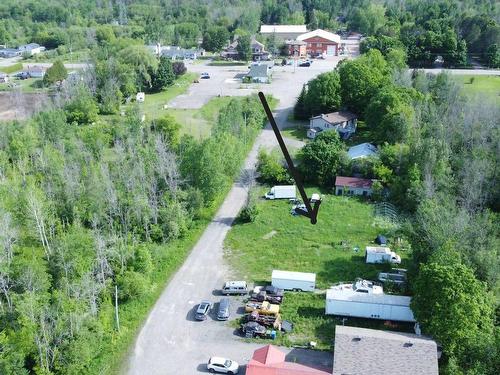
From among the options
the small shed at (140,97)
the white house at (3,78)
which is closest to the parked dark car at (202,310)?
the small shed at (140,97)

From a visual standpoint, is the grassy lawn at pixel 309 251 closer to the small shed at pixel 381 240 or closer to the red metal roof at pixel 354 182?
the small shed at pixel 381 240

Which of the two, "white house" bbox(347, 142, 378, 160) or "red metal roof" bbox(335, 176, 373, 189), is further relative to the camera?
"white house" bbox(347, 142, 378, 160)

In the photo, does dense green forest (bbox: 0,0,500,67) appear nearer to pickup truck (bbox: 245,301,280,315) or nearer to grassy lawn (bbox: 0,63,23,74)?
grassy lawn (bbox: 0,63,23,74)

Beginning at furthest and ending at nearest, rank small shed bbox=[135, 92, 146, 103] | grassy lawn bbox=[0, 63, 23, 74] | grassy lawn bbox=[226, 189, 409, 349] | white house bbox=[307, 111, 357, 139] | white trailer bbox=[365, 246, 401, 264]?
grassy lawn bbox=[0, 63, 23, 74], small shed bbox=[135, 92, 146, 103], white house bbox=[307, 111, 357, 139], white trailer bbox=[365, 246, 401, 264], grassy lawn bbox=[226, 189, 409, 349]

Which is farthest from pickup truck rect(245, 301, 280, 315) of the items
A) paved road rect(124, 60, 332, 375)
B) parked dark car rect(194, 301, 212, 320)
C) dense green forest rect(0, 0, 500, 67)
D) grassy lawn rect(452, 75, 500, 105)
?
dense green forest rect(0, 0, 500, 67)

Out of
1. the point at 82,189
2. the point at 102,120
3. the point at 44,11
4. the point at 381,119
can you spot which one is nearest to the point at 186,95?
the point at 102,120

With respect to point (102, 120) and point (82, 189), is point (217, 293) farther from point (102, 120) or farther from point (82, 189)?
point (102, 120)

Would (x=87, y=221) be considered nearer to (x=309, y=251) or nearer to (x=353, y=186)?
(x=309, y=251)
